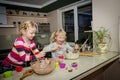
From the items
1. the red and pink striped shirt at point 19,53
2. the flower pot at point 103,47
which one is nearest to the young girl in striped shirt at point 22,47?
the red and pink striped shirt at point 19,53

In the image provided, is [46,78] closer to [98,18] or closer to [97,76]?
[97,76]

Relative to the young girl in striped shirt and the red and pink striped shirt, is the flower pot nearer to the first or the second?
the young girl in striped shirt

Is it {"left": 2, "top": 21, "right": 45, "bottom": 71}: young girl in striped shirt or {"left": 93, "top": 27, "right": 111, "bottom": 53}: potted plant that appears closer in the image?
{"left": 2, "top": 21, "right": 45, "bottom": 71}: young girl in striped shirt

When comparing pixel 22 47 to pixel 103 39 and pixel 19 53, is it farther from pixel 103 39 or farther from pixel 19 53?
pixel 103 39

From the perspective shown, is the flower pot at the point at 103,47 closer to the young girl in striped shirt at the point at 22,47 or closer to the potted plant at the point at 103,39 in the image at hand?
the potted plant at the point at 103,39

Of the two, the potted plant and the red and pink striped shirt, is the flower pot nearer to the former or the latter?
the potted plant

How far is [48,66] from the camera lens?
904 millimetres

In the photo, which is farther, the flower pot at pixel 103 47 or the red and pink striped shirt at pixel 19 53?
the flower pot at pixel 103 47

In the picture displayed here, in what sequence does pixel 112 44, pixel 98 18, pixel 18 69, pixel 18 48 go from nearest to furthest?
pixel 18 69 < pixel 18 48 < pixel 112 44 < pixel 98 18

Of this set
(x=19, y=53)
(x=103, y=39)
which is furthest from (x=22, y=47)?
(x=103, y=39)

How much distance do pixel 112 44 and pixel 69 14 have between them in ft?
5.64

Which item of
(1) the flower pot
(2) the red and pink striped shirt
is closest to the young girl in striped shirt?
(2) the red and pink striped shirt

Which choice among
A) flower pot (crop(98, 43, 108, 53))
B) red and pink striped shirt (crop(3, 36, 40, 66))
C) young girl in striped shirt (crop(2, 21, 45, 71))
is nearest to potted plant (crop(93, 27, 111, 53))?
flower pot (crop(98, 43, 108, 53))

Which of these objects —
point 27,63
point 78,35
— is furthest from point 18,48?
point 78,35
